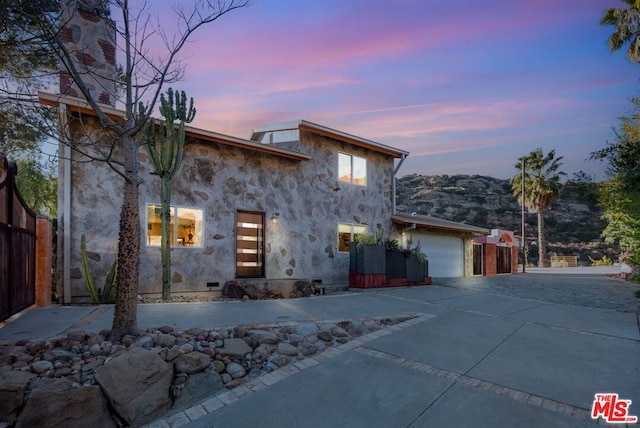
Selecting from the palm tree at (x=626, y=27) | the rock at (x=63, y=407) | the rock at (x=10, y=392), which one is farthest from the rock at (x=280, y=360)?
the palm tree at (x=626, y=27)

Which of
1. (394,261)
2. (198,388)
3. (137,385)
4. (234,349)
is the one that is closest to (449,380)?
(234,349)

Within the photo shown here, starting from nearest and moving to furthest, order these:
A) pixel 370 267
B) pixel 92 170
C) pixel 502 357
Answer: pixel 502 357
pixel 92 170
pixel 370 267

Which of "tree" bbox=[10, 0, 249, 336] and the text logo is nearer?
the text logo

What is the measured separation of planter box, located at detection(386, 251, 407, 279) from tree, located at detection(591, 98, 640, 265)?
606 cm

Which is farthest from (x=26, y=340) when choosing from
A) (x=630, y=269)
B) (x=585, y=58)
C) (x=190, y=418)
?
(x=630, y=269)

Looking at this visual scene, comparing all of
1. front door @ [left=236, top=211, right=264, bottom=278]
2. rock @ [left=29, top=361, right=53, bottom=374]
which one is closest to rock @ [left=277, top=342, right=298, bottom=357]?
rock @ [left=29, top=361, right=53, bottom=374]

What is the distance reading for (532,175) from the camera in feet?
112

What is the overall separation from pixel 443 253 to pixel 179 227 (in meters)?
12.4

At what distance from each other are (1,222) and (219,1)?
4.44 m

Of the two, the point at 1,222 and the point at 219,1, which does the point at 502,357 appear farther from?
the point at 1,222

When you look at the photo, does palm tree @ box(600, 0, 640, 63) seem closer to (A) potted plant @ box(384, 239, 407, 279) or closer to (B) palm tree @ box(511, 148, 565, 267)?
(A) potted plant @ box(384, 239, 407, 279)

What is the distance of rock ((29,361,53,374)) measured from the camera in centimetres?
385

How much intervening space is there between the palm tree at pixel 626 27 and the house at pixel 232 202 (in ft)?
34.7

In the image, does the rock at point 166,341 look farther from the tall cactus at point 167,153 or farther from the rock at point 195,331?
the tall cactus at point 167,153
